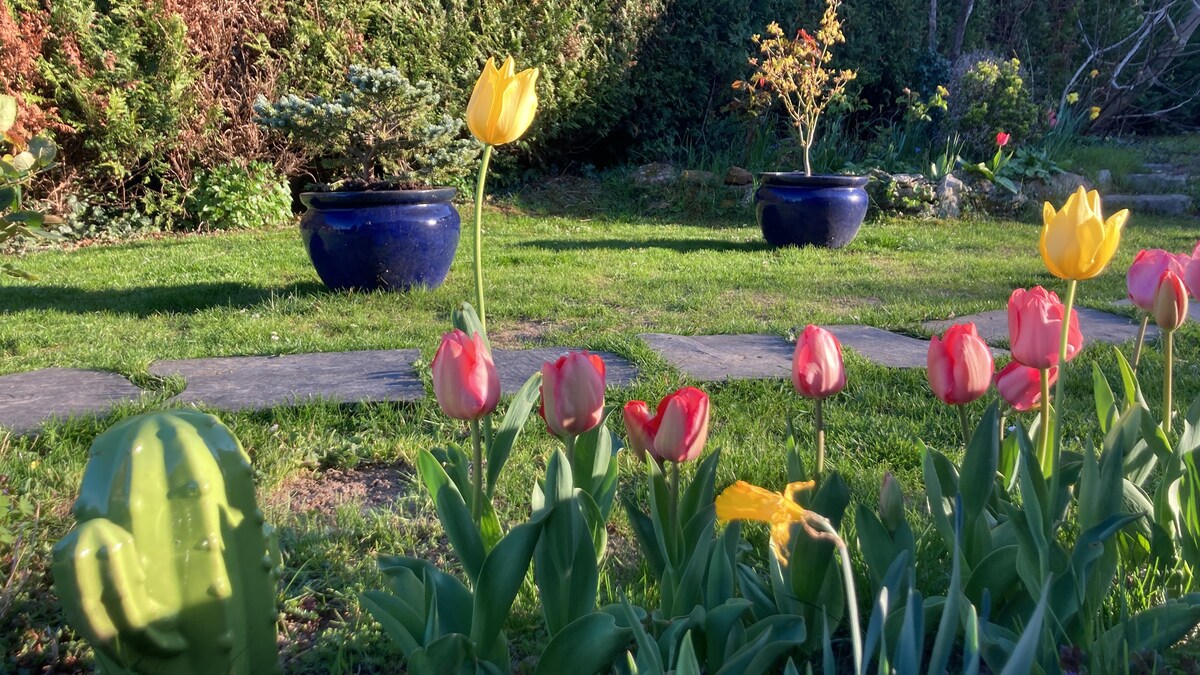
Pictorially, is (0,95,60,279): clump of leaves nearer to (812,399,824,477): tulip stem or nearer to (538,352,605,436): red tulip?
(538,352,605,436): red tulip

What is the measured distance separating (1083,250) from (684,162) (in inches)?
331

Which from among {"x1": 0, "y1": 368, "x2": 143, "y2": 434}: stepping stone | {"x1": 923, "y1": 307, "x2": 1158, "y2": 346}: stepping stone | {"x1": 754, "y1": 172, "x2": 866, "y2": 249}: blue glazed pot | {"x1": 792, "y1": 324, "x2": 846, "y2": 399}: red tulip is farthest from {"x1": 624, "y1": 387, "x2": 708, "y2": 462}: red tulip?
{"x1": 754, "y1": 172, "x2": 866, "y2": 249}: blue glazed pot

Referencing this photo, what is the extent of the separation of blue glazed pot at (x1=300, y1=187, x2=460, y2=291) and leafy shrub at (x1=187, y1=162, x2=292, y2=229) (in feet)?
10.1

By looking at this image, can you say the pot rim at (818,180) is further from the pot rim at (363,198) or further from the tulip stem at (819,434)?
the tulip stem at (819,434)

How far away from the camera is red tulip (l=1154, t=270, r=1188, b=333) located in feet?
3.99

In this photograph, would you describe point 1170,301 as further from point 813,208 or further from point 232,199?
point 232,199

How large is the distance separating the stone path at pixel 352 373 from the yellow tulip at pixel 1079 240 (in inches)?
70.1

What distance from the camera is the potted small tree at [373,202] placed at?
4.26 metres

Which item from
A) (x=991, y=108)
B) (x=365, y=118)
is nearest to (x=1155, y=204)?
(x=991, y=108)

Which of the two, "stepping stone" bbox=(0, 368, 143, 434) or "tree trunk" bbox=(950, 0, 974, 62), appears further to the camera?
"tree trunk" bbox=(950, 0, 974, 62)

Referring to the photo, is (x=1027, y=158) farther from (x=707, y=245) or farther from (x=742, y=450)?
(x=742, y=450)

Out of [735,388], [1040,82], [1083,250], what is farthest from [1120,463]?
[1040,82]

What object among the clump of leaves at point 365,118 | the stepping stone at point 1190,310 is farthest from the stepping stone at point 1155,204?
the clump of leaves at point 365,118

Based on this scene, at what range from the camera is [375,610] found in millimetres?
1132
